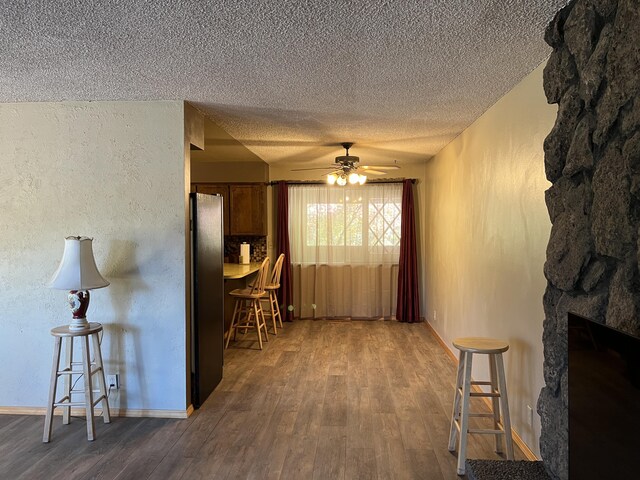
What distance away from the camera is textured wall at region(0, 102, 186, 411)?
10.7 feet

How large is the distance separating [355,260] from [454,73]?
4.27 m

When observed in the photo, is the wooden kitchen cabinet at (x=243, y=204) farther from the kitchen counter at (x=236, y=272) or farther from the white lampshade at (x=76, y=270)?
the white lampshade at (x=76, y=270)

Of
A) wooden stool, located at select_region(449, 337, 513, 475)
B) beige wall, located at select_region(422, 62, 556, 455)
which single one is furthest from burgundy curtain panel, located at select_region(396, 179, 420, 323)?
wooden stool, located at select_region(449, 337, 513, 475)

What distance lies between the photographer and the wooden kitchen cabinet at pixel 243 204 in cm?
643

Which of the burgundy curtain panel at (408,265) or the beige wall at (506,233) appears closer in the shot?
the beige wall at (506,233)

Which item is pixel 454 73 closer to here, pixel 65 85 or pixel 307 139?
pixel 307 139

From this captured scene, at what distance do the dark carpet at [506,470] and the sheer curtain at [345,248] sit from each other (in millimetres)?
4739

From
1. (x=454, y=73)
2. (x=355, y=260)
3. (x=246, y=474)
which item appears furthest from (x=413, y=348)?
(x=454, y=73)

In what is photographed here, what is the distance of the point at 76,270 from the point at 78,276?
0.14ft

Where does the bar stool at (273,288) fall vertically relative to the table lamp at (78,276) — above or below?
below

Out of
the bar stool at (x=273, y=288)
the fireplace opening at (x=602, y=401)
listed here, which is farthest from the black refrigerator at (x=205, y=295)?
the fireplace opening at (x=602, y=401)

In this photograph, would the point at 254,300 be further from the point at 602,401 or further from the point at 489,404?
the point at 602,401

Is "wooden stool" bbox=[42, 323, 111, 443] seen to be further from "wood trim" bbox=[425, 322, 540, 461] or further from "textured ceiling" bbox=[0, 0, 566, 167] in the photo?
"wood trim" bbox=[425, 322, 540, 461]

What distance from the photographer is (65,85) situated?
292 centimetres
